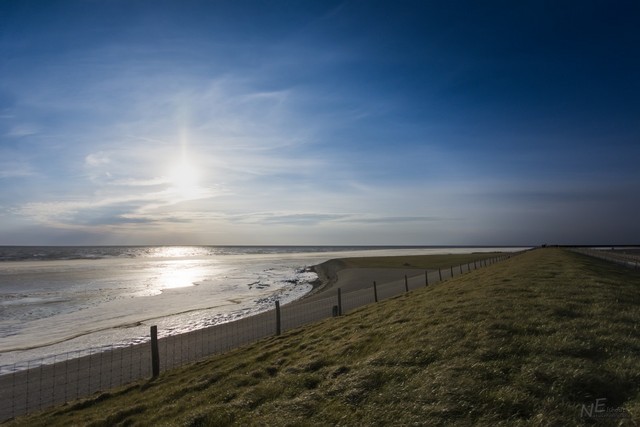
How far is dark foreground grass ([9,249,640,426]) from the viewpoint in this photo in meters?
5.70

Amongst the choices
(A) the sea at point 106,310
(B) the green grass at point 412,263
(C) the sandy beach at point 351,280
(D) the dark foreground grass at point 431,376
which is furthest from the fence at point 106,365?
(B) the green grass at point 412,263

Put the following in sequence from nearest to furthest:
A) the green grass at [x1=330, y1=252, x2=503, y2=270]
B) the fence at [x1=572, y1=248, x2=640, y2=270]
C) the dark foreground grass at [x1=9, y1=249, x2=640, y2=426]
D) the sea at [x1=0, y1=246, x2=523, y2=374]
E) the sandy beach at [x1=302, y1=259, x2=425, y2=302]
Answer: the dark foreground grass at [x1=9, y1=249, x2=640, y2=426]
the sea at [x1=0, y1=246, x2=523, y2=374]
the fence at [x1=572, y1=248, x2=640, y2=270]
the sandy beach at [x1=302, y1=259, x2=425, y2=302]
the green grass at [x1=330, y1=252, x2=503, y2=270]

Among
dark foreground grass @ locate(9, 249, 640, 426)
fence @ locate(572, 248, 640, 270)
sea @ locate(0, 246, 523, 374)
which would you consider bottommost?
sea @ locate(0, 246, 523, 374)

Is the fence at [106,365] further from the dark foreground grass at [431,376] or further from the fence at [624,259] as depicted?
the fence at [624,259]

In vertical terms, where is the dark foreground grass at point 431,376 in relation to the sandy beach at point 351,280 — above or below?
above

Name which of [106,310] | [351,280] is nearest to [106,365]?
[106,310]

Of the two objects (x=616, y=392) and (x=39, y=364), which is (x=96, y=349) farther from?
(x=616, y=392)

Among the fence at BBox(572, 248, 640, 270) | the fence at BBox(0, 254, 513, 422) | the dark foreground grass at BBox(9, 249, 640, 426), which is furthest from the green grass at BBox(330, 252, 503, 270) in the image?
the dark foreground grass at BBox(9, 249, 640, 426)

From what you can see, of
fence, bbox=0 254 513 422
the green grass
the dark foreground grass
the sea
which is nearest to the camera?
the dark foreground grass

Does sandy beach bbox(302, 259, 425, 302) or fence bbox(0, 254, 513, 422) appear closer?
fence bbox(0, 254, 513, 422)

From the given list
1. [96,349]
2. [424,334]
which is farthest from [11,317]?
[424,334]

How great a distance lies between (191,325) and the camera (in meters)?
23.4

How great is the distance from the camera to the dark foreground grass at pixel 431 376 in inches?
224

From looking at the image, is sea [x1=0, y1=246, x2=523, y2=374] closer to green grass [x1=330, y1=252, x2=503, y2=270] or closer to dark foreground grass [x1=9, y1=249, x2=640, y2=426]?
dark foreground grass [x1=9, y1=249, x2=640, y2=426]
